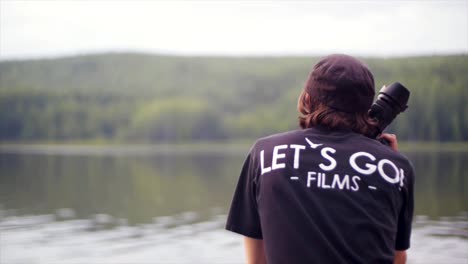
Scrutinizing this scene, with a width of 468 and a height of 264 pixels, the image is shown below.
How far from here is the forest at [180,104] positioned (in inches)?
980

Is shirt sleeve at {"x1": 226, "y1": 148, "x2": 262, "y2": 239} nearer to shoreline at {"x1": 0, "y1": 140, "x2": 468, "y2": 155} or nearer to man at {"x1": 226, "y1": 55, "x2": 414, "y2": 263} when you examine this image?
man at {"x1": 226, "y1": 55, "x2": 414, "y2": 263}

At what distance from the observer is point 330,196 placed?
2127mm

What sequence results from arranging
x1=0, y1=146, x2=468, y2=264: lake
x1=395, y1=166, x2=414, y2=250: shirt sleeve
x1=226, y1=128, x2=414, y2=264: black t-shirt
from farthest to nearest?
x1=0, y1=146, x2=468, y2=264: lake → x1=395, y1=166, x2=414, y2=250: shirt sleeve → x1=226, y1=128, x2=414, y2=264: black t-shirt

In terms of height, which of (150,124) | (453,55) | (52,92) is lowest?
(150,124)

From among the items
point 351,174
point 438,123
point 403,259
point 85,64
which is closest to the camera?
point 351,174

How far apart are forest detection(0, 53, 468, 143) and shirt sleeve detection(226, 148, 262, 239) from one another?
15330 mm

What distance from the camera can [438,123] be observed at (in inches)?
1024

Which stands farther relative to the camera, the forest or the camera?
the forest

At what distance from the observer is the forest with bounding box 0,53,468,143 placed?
2489 centimetres

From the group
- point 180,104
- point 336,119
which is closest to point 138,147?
point 180,104

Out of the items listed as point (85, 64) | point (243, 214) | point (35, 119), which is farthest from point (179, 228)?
point (85, 64)

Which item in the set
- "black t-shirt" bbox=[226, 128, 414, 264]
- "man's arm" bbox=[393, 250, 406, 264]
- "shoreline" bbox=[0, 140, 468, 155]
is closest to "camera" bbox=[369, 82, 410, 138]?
"black t-shirt" bbox=[226, 128, 414, 264]

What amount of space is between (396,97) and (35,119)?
115703 millimetres

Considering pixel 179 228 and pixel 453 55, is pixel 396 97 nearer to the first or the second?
pixel 179 228
